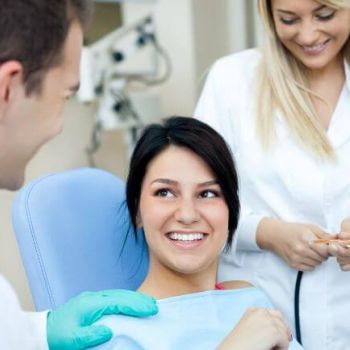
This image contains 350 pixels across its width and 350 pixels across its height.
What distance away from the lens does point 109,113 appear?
3039mm

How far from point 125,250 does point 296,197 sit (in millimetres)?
438

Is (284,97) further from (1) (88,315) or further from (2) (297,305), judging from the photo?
(1) (88,315)

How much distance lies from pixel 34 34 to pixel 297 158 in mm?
864

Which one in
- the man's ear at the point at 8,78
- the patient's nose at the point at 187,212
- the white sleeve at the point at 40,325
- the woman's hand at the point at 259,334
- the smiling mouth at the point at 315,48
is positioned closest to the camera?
the man's ear at the point at 8,78

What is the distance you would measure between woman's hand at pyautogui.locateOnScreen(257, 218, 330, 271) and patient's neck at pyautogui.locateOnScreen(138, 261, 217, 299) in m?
0.17

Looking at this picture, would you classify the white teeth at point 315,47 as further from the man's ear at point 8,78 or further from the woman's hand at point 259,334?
the man's ear at point 8,78

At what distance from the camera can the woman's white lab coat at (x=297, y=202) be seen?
5.32ft

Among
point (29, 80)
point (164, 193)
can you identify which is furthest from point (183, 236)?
point (29, 80)

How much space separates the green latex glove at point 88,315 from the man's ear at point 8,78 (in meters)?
0.56

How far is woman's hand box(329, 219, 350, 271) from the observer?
152 centimetres

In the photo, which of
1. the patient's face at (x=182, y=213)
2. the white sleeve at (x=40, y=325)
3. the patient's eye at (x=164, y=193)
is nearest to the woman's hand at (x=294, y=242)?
the patient's face at (x=182, y=213)

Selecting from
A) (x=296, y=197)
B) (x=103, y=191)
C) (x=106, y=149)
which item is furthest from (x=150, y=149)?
(x=106, y=149)

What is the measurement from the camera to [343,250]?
1516 millimetres

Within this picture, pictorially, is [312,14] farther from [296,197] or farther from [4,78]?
[4,78]
